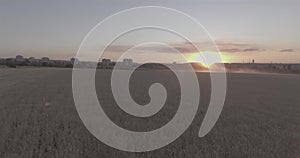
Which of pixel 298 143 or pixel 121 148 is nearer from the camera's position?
pixel 121 148

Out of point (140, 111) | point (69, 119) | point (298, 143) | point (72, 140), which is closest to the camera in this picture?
point (72, 140)

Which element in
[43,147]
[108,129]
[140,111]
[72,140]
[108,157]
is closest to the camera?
[108,157]

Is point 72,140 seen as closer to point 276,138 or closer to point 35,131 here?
point 35,131

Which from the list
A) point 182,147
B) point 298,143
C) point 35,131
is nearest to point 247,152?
point 182,147

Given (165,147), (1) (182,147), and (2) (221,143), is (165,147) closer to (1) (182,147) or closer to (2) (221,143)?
(1) (182,147)

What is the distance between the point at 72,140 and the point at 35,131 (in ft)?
5.10

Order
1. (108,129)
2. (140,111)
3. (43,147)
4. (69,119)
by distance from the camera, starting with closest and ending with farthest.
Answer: (43,147), (108,129), (69,119), (140,111)

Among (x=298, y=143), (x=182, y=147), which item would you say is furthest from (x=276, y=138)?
(x=182, y=147)

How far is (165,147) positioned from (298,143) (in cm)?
352

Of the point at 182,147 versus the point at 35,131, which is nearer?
the point at 182,147

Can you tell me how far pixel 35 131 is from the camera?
10.3 m

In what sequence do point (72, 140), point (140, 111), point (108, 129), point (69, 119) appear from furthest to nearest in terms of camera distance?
point (140, 111)
point (69, 119)
point (108, 129)
point (72, 140)

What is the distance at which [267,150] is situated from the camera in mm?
8914

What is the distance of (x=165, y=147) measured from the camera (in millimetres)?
8891
